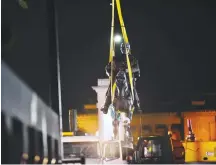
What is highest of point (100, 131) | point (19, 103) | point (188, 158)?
point (19, 103)

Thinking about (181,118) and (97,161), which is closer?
(97,161)

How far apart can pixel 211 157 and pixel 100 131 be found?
4.42 meters

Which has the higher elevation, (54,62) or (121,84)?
(121,84)

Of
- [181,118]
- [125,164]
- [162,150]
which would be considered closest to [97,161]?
[125,164]

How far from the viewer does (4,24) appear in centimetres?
841

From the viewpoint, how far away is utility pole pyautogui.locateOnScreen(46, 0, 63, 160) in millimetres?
6148

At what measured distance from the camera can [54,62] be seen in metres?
6.25

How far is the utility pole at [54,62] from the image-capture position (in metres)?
6.15

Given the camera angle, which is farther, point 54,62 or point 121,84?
point 121,84

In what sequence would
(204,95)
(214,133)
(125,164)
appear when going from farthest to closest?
(204,95) < (214,133) < (125,164)

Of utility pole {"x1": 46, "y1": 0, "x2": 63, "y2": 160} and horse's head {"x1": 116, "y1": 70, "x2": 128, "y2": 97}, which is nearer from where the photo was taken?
utility pole {"x1": 46, "y1": 0, "x2": 63, "y2": 160}

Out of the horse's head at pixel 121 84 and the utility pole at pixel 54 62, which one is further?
the horse's head at pixel 121 84

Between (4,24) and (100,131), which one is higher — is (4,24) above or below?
above

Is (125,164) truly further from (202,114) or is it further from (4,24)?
(202,114)
